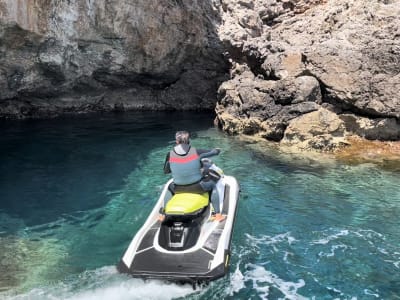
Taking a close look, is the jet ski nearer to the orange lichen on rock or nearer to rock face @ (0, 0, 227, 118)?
the orange lichen on rock

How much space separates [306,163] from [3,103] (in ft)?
56.0

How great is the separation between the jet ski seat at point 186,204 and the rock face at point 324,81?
884cm

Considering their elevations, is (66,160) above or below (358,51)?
below

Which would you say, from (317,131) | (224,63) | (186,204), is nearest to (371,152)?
(317,131)

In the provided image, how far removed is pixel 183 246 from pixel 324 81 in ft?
40.6

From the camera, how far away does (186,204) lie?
8.52m

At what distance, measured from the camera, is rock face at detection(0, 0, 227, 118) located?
18.7 metres

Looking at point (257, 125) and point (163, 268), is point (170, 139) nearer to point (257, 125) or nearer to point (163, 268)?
point (257, 125)

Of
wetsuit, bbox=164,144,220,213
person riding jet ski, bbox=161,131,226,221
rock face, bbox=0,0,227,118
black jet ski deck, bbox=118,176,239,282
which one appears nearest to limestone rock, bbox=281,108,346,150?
person riding jet ski, bbox=161,131,226,221

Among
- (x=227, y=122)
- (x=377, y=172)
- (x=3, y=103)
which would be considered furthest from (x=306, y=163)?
(x=3, y=103)

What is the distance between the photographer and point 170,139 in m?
19.9

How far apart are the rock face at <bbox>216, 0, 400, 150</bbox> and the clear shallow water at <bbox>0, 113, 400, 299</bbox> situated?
1652 millimetres

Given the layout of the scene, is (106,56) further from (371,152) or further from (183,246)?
(183,246)

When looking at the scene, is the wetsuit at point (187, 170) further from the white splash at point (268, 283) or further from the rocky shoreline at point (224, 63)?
the rocky shoreline at point (224, 63)
